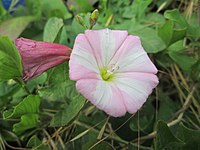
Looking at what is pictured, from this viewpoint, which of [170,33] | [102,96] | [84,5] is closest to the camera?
[102,96]

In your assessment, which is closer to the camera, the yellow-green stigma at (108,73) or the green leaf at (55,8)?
the yellow-green stigma at (108,73)

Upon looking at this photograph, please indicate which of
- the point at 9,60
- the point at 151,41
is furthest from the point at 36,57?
the point at 151,41

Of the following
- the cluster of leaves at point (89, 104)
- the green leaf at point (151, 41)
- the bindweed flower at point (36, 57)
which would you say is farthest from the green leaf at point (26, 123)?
the green leaf at point (151, 41)

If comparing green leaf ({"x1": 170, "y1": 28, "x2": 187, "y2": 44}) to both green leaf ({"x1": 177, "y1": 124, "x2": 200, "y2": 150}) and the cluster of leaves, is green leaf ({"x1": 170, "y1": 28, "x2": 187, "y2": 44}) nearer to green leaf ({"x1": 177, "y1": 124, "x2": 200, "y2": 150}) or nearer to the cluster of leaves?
the cluster of leaves

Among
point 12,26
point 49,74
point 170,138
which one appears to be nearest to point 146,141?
point 170,138

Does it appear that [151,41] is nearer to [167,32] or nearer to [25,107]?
[167,32]

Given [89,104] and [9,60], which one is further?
[89,104]

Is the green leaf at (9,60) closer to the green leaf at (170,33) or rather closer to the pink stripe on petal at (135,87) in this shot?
the pink stripe on petal at (135,87)
